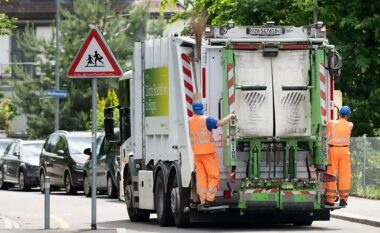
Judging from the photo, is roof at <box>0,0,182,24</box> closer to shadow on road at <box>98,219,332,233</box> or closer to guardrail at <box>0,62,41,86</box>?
guardrail at <box>0,62,41,86</box>

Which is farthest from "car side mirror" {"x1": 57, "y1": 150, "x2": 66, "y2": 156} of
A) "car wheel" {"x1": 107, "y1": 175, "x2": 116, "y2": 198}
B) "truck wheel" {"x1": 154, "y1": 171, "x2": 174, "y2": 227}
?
"truck wheel" {"x1": 154, "y1": 171, "x2": 174, "y2": 227}

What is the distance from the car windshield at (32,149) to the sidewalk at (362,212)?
15.8 m

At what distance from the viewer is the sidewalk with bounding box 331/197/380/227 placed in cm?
2311

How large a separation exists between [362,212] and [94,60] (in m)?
7.22

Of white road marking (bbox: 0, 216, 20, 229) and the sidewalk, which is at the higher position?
the sidewalk

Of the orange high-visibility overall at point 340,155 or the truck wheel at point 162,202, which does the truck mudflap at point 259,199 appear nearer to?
the orange high-visibility overall at point 340,155

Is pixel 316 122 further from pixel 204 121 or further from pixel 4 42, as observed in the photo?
pixel 4 42

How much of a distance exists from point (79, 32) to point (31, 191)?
Answer: 2726cm

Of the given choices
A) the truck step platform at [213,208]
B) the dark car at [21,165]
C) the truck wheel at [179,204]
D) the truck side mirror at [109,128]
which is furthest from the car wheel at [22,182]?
the truck step platform at [213,208]

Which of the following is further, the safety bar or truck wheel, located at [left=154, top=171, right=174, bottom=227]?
truck wheel, located at [left=154, top=171, right=174, bottom=227]

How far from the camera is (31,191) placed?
41.6m

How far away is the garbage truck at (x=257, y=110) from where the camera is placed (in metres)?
20.6

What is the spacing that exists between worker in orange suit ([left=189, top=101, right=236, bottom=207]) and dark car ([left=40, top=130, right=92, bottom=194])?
1638 cm

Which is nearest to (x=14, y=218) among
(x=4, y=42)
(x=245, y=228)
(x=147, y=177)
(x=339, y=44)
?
(x=147, y=177)
